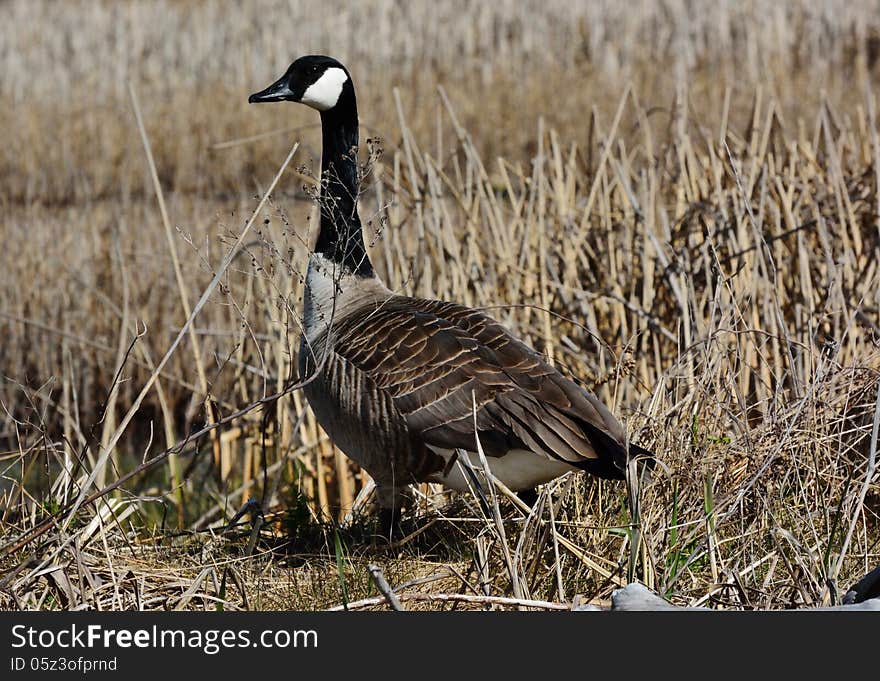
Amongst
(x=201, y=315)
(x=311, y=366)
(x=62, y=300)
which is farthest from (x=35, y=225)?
(x=311, y=366)

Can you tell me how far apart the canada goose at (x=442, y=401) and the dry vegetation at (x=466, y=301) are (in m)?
0.16

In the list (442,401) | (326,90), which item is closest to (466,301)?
(326,90)

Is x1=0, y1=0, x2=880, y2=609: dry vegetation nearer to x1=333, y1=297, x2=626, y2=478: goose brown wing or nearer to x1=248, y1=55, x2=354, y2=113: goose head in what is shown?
x1=333, y1=297, x2=626, y2=478: goose brown wing

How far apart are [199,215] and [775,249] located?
188 inches

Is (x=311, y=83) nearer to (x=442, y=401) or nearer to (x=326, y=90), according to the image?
(x=326, y=90)

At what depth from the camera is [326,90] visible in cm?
438

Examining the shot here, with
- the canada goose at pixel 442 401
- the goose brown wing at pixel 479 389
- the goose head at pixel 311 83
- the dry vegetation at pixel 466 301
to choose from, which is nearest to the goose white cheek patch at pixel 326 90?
the goose head at pixel 311 83

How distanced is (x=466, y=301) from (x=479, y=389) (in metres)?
1.81

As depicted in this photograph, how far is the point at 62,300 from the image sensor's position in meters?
7.80

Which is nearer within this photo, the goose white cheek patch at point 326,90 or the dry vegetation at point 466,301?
the dry vegetation at point 466,301

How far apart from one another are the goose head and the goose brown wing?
3.44 ft

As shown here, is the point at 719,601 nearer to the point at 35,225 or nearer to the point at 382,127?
the point at 35,225

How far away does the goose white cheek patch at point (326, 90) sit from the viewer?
171 inches

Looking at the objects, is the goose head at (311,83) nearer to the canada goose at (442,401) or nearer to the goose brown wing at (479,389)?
the canada goose at (442,401)
